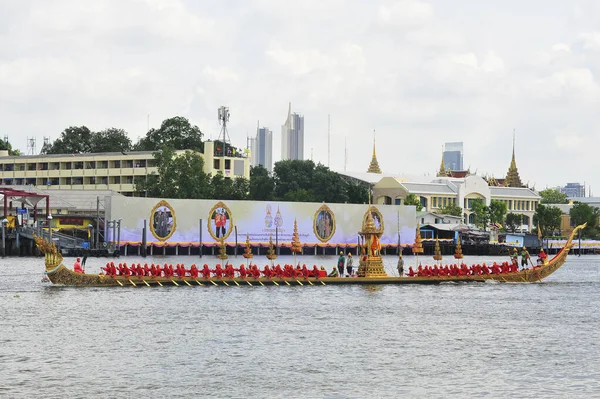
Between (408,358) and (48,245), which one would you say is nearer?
(408,358)

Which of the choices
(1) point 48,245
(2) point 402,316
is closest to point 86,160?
(1) point 48,245

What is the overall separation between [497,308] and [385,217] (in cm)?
8678

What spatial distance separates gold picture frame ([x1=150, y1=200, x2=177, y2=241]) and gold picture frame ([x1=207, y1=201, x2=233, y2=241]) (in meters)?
4.96

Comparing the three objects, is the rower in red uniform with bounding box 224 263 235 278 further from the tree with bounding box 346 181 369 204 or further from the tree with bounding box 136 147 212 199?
the tree with bounding box 346 181 369 204

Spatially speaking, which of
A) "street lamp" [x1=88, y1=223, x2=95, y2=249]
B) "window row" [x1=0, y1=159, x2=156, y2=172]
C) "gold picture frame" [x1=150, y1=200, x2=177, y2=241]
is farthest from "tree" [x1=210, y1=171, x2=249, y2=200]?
"street lamp" [x1=88, y1=223, x2=95, y2=249]

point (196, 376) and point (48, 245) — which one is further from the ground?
point (48, 245)

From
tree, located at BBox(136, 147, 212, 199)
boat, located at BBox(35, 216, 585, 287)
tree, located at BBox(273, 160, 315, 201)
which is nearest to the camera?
boat, located at BBox(35, 216, 585, 287)

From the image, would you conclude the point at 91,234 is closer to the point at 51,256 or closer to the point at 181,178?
the point at 181,178

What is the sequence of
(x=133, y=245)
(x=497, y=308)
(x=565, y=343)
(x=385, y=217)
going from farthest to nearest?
1. (x=385, y=217)
2. (x=133, y=245)
3. (x=497, y=308)
4. (x=565, y=343)

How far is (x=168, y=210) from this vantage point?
134000 millimetres

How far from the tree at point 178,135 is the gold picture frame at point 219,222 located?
53498mm

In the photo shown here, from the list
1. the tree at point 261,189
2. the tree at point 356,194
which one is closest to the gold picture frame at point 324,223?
the tree at point 261,189

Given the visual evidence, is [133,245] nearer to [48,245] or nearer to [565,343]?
[48,245]

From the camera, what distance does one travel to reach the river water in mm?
37750
